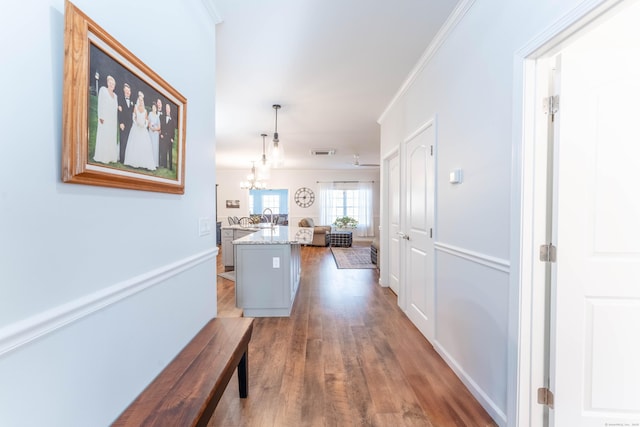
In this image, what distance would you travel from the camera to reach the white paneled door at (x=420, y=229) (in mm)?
2615

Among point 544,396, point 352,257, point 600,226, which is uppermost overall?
point 600,226

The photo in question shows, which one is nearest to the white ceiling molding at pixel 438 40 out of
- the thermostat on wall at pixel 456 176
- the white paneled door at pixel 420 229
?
the white paneled door at pixel 420 229

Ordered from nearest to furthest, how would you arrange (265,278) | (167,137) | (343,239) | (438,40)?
(167,137), (438,40), (265,278), (343,239)

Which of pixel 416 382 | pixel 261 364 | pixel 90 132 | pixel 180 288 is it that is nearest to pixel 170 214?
pixel 180 288

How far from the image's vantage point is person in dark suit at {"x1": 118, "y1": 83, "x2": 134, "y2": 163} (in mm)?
1052

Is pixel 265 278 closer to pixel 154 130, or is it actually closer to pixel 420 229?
pixel 420 229

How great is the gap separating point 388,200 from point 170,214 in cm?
353

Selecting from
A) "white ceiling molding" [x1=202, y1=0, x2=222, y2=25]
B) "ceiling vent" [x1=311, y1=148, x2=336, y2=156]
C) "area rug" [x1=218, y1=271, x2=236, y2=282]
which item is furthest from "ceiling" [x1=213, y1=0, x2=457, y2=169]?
"area rug" [x1=218, y1=271, x2=236, y2=282]

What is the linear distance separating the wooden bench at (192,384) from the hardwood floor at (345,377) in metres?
0.47

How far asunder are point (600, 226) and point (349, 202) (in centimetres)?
872

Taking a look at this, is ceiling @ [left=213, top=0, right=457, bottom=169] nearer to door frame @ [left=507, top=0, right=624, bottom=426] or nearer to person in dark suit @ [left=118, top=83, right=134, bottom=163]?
door frame @ [left=507, top=0, right=624, bottom=426]

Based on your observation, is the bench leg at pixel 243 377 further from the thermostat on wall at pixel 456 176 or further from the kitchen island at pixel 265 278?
the thermostat on wall at pixel 456 176

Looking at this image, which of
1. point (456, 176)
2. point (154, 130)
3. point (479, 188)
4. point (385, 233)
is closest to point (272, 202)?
point (385, 233)

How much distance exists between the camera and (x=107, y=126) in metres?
0.99
